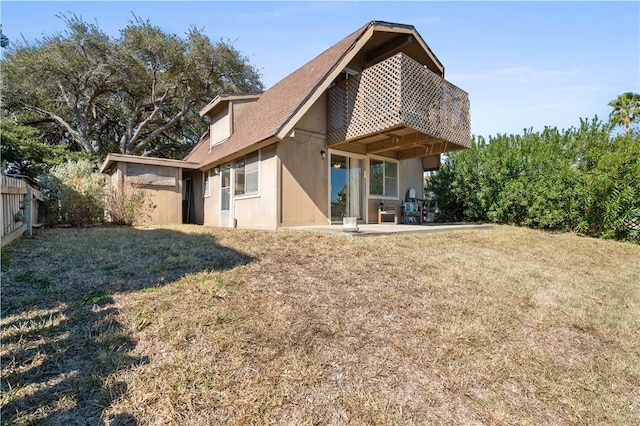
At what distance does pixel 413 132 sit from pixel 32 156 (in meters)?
17.5

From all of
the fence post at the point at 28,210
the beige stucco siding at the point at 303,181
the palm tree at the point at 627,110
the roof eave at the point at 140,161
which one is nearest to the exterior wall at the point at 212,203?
the roof eave at the point at 140,161

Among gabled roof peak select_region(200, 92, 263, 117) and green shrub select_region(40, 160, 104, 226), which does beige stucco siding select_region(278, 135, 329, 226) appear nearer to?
gabled roof peak select_region(200, 92, 263, 117)

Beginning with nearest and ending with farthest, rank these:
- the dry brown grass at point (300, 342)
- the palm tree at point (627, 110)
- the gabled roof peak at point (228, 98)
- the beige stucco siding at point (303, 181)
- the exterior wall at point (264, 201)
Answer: the dry brown grass at point (300, 342)
the exterior wall at point (264, 201)
the beige stucco siding at point (303, 181)
the gabled roof peak at point (228, 98)
the palm tree at point (627, 110)

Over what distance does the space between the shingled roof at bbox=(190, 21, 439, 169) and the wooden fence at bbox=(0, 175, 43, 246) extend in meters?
4.97

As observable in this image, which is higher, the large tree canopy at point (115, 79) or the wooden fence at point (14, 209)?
the large tree canopy at point (115, 79)

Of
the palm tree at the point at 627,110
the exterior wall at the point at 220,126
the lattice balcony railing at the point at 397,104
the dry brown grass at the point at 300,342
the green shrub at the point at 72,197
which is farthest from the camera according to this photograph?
the palm tree at the point at 627,110

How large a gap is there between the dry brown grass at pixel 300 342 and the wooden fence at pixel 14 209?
1.56 feet

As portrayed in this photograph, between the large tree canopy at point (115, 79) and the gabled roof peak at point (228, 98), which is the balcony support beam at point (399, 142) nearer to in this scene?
the gabled roof peak at point (228, 98)

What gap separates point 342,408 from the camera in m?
2.16

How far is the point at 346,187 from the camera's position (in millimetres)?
10453

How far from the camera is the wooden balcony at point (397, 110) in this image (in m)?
8.05

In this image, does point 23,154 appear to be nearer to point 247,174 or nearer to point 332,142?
A: point 247,174

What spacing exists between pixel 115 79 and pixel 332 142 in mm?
17200

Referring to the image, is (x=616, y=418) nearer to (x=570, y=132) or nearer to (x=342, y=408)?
(x=342, y=408)
